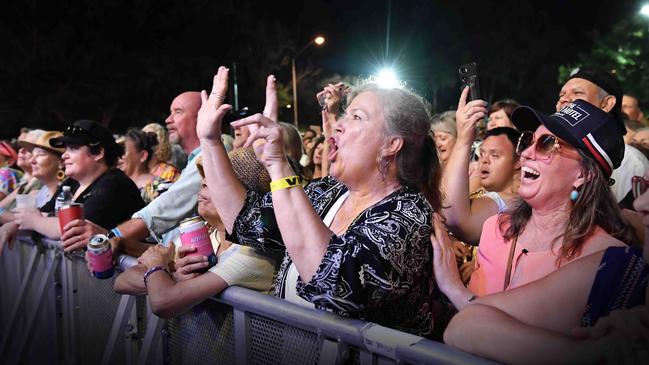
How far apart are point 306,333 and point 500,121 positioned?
391 centimetres

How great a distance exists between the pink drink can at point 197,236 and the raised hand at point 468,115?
1.38m

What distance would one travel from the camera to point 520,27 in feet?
175

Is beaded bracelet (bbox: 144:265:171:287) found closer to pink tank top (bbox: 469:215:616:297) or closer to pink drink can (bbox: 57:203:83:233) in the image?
pink drink can (bbox: 57:203:83:233)

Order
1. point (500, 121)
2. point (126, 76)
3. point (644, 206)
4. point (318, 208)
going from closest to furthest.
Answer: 1. point (644, 206)
2. point (318, 208)
3. point (500, 121)
4. point (126, 76)

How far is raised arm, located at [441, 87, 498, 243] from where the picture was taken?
9.91ft

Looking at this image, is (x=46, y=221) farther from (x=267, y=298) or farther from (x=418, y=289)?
(x=418, y=289)

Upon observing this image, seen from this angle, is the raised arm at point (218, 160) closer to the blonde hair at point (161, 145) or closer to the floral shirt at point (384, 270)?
the floral shirt at point (384, 270)

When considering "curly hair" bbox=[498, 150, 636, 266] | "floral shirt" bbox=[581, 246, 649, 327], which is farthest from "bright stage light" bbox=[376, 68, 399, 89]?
"floral shirt" bbox=[581, 246, 649, 327]

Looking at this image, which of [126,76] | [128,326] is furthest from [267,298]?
[126,76]

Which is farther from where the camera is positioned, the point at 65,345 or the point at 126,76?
the point at 126,76

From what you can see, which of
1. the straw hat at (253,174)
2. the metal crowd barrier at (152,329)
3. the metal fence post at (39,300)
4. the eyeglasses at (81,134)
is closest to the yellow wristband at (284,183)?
the metal crowd barrier at (152,329)

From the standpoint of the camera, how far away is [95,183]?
4.76 m

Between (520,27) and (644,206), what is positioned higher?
(520,27)

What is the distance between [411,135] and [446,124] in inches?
113
